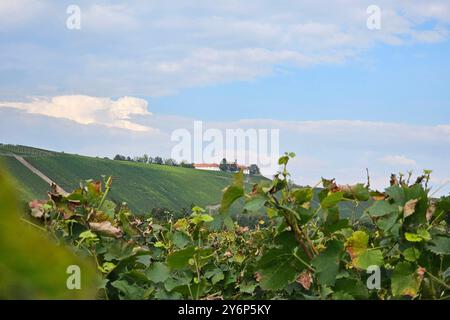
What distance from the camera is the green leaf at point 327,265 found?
7.12 ft

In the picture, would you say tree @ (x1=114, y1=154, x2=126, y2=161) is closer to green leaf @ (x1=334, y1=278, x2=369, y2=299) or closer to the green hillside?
the green hillside

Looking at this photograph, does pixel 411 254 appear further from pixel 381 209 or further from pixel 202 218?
pixel 202 218

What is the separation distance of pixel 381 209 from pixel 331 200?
0.82 ft

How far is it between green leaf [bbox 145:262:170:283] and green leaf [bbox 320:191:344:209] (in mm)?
879

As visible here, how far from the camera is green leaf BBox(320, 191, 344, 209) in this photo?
2239mm

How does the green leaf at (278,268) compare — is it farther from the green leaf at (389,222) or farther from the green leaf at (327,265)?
the green leaf at (389,222)

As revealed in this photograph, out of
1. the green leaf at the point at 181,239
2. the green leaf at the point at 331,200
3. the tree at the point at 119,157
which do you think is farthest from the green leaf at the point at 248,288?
the tree at the point at 119,157

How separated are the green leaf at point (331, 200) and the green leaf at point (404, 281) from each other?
1.13 feet

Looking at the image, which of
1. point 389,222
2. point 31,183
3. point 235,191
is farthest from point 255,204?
point 31,183

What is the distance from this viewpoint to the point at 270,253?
2.22 m

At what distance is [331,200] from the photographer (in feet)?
7.45
